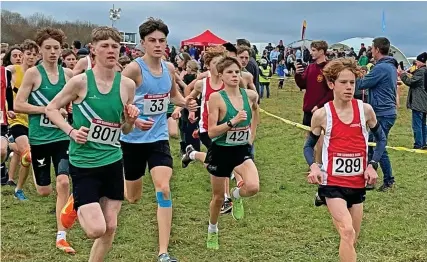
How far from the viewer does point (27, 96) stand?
5.95m

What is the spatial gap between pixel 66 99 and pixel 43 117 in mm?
1736

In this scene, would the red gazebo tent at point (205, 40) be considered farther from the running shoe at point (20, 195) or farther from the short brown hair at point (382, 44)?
the running shoe at point (20, 195)

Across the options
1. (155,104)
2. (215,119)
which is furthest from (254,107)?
(155,104)

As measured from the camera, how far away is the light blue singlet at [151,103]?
545 centimetres

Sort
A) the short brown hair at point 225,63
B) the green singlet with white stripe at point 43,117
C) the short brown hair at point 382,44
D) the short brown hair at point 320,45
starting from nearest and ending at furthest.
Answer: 1. the short brown hair at point 225,63
2. the green singlet with white stripe at point 43,117
3. the short brown hair at point 382,44
4. the short brown hair at point 320,45

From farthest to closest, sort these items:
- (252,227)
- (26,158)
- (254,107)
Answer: (26,158)
(252,227)
(254,107)

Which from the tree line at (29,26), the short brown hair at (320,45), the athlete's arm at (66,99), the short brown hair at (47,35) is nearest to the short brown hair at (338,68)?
the athlete's arm at (66,99)

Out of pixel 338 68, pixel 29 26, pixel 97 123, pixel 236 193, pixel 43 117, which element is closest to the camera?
pixel 97 123

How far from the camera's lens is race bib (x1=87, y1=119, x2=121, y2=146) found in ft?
14.2

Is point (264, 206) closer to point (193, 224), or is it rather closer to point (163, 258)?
point (193, 224)

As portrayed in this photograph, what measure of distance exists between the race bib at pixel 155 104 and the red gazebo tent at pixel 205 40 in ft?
93.9

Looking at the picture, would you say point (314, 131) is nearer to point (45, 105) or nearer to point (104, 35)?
point (104, 35)

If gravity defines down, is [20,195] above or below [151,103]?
below

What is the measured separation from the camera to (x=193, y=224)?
6723 millimetres
